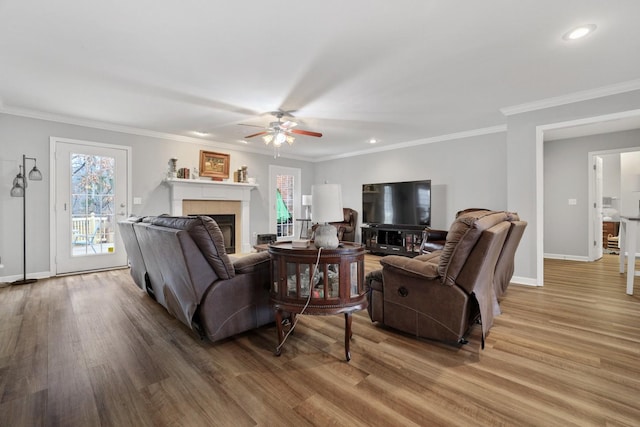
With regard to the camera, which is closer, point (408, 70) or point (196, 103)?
point (408, 70)

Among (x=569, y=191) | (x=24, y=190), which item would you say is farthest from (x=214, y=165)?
(x=569, y=191)

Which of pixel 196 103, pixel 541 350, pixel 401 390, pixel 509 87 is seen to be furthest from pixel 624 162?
pixel 196 103

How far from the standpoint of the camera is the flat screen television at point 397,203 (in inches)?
218

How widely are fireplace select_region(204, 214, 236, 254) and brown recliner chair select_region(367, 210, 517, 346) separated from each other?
4.48 meters

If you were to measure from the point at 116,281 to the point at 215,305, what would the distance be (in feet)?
9.43

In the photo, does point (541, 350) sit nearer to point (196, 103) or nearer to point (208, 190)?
point (196, 103)

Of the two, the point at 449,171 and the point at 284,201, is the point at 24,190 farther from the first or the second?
the point at 449,171

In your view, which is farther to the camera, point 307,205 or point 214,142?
point 307,205

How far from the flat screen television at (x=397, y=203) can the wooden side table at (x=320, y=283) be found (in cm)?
386

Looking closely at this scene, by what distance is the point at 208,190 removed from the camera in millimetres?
5848

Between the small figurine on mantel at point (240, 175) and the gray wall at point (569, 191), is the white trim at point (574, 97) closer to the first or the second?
the gray wall at point (569, 191)

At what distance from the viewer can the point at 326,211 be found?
212cm

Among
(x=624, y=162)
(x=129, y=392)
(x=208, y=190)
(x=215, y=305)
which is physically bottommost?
(x=129, y=392)

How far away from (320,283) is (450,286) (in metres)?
0.92
